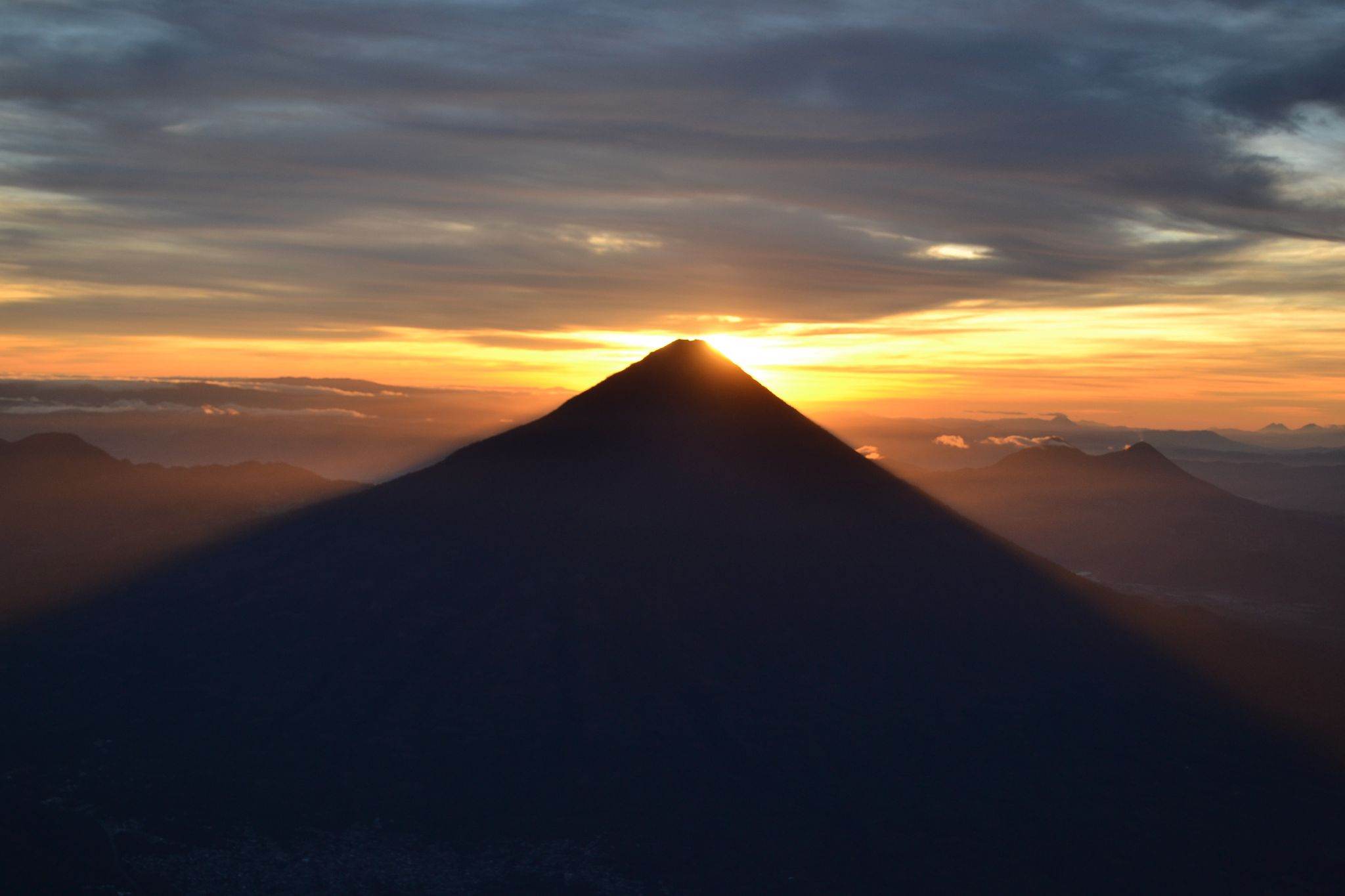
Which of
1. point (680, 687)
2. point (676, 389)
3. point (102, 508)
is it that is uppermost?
point (676, 389)

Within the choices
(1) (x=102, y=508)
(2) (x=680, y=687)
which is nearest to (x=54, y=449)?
(1) (x=102, y=508)

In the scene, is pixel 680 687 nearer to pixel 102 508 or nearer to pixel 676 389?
pixel 676 389

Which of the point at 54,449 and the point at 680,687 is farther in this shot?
the point at 54,449

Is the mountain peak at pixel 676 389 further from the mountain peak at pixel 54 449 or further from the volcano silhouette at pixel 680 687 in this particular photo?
the mountain peak at pixel 54 449

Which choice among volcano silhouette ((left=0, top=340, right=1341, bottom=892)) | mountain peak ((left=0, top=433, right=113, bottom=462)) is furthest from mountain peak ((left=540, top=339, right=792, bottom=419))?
mountain peak ((left=0, top=433, right=113, bottom=462))

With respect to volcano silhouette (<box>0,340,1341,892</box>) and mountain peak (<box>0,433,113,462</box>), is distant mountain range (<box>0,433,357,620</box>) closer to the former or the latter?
mountain peak (<box>0,433,113,462</box>)

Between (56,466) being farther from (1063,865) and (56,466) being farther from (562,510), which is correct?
(1063,865)

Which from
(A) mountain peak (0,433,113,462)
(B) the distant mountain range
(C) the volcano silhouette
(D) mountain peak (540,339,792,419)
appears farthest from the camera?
(A) mountain peak (0,433,113,462)
